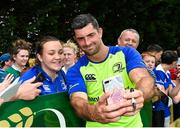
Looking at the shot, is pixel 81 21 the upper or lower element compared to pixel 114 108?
upper

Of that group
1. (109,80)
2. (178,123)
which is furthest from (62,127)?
(178,123)

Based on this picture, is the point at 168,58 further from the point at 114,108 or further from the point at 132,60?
the point at 114,108

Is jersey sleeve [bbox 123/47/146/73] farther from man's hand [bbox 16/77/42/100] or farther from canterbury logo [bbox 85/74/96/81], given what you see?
man's hand [bbox 16/77/42/100]

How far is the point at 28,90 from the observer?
4371 millimetres

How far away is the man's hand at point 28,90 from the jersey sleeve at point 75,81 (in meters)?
0.37

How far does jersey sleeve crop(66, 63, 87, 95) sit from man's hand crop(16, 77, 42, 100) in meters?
0.37

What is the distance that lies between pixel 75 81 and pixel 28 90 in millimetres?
511

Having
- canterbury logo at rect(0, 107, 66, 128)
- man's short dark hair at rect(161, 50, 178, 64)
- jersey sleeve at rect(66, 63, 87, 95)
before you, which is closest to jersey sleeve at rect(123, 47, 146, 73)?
jersey sleeve at rect(66, 63, 87, 95)

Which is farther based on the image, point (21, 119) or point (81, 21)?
point (21, 119)

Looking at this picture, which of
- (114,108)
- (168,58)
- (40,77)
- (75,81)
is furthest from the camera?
(168,58)

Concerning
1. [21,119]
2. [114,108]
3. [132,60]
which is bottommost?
[21,119]

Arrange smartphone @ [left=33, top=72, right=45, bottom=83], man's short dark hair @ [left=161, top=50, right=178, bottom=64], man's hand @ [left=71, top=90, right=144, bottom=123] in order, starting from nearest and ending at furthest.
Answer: man's hand @ [left=71, top=90, right=144, bottom=123] → smartphone @ [left=33, top=72, right=45, bottom=83] → man's short dark hair @ [left=161, top=50, right=178, bottom=64]

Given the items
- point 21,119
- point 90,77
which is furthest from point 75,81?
point 21,119

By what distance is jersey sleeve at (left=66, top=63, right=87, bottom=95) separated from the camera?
4.15 metres
